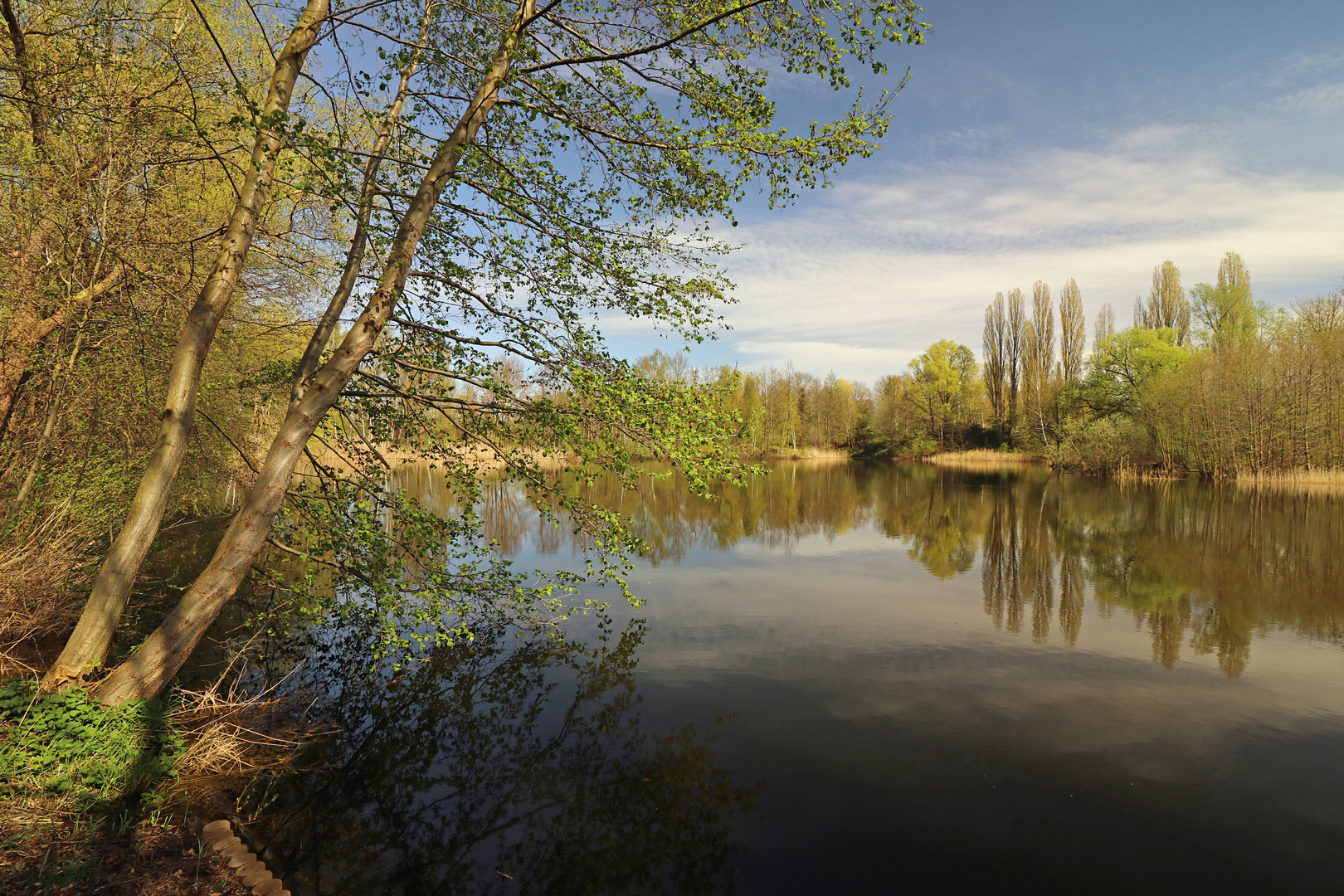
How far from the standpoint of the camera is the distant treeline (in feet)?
120

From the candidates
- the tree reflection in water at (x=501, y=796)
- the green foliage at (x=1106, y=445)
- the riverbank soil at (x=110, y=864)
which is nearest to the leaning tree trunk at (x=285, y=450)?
the riverbank soil at (x=110, y=864)

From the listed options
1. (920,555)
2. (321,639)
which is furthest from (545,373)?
(920,555)

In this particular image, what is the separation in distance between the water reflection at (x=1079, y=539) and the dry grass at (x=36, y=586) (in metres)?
5.53

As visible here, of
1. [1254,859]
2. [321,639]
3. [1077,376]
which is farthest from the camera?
[1077,376]

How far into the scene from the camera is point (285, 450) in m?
5.83

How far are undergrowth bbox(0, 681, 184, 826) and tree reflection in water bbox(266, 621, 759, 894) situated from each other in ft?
3.47

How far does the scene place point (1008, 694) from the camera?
8453 mm

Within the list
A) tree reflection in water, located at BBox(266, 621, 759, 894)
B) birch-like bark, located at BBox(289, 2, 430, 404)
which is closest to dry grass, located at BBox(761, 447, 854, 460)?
tree reflection in water, located at BBox(266, 621, 759, 894)

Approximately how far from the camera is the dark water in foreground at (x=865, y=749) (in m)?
5.08

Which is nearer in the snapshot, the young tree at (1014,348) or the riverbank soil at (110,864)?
the riverbank soil at (110,864)

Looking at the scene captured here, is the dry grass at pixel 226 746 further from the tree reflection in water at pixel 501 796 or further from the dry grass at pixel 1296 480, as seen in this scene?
the dry grass at pixel 1296 480

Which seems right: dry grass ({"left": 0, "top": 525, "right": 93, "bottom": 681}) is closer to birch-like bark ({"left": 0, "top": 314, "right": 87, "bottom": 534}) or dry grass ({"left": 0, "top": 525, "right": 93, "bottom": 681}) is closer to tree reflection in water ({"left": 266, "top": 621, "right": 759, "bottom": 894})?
birch-like bark ({"left": 0, "top": 314, "right": 87, "bottom": 534})

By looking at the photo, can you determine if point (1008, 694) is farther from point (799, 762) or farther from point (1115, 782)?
point (799, 762)

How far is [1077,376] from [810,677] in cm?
6354
